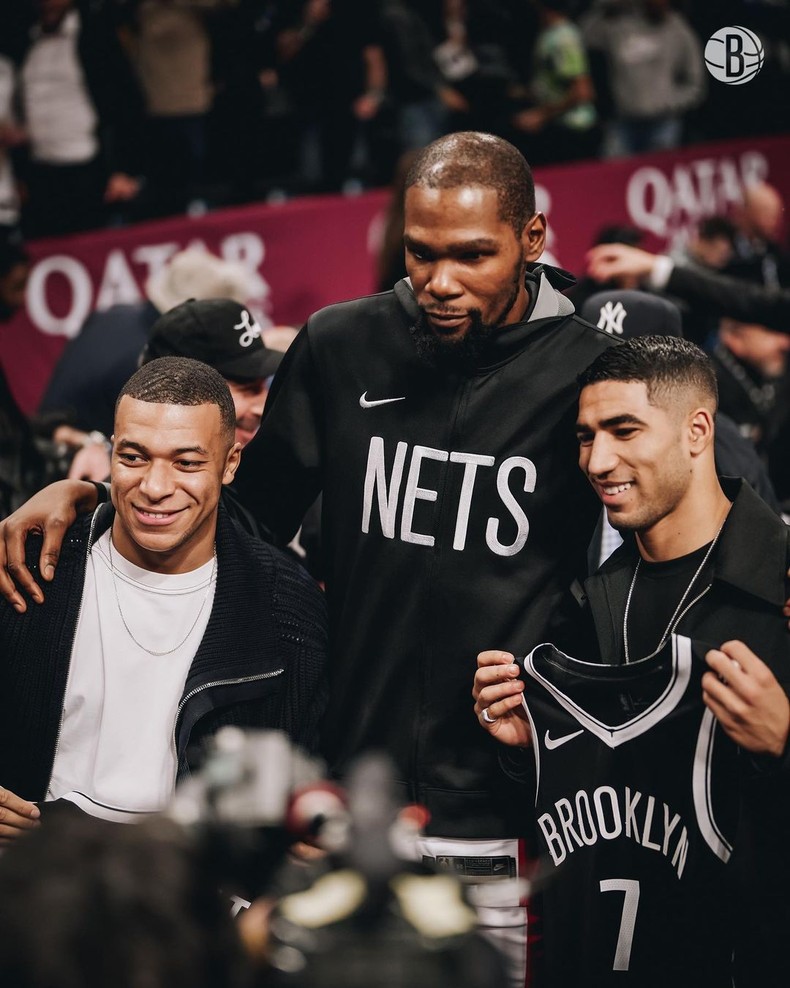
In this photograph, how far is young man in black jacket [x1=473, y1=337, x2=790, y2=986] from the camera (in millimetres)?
2689

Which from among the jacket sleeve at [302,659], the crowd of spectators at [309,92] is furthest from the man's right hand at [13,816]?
the crowd of spectators at [309,92]

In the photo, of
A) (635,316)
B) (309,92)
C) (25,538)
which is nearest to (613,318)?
(635,316)

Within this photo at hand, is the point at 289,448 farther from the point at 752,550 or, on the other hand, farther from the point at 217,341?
the point at 752,550

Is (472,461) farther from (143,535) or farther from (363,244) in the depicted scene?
(363,244)

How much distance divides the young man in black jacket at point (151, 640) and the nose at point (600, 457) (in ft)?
2.68

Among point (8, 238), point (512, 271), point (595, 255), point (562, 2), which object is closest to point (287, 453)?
point (512, 271)

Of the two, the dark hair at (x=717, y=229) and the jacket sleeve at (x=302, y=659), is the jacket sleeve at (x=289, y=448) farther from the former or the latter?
the dark hair at (x=717, y=229)

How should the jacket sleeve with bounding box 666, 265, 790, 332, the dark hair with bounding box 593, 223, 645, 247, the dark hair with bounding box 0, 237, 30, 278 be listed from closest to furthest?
the jacket sleeve with bounding box 666, 265, 790, 332, the dark hair with bounding box 0, 237, 30, 278, the dark hair with bounding box 593, 223, 645, 247

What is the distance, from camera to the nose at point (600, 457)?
2.88 m

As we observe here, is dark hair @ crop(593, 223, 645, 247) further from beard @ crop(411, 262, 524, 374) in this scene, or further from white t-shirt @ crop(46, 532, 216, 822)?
white t-shirt @ crop(46, 532, 216, 822)

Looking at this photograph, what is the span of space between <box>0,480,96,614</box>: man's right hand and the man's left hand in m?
1.49

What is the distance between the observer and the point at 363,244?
8188 millimetres

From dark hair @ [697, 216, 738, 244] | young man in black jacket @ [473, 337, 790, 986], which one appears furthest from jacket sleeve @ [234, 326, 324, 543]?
dark hair @ [697, 216, 738, 244]

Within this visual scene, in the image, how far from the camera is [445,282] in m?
3.01
